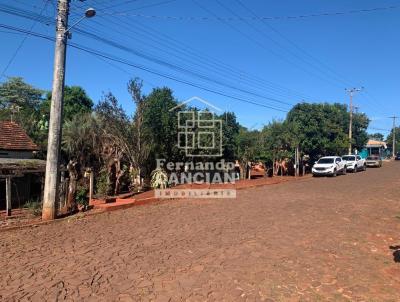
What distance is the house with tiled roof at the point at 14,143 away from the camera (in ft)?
58.4

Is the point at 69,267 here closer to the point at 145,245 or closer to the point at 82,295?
the point at 82,295

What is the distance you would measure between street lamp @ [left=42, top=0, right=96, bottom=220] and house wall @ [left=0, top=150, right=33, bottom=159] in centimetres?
789

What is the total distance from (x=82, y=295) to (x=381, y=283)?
4.62 meters

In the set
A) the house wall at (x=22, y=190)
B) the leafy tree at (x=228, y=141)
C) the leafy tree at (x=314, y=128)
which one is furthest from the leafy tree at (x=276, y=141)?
the house wall at (x=22, y=190)

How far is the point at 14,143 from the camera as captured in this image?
60.3ft

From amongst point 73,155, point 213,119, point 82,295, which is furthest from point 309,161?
point 82,295

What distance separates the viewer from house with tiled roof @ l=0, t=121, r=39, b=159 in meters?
17.8

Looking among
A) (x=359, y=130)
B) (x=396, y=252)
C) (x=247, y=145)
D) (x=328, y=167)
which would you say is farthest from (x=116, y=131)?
(x=359, y=130)

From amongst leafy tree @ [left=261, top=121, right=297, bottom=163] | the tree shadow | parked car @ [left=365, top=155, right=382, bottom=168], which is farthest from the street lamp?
parked car @ [left=365, top=155, right=382, bottom=168]

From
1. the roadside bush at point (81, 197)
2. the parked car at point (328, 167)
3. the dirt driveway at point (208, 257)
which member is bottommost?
the dirt driveway at point (208, 257)

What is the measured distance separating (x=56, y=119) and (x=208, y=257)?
680 centimetres

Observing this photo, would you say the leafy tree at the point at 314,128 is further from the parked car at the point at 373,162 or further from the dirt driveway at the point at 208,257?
the dirt driveway at the point at 208,257

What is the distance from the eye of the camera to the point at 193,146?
20156 millimetres

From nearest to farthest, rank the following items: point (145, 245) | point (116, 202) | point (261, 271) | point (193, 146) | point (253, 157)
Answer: point (261, 271) → point (145, 245) → point (116, 202) → point (193, 146) → point (253, 157)
